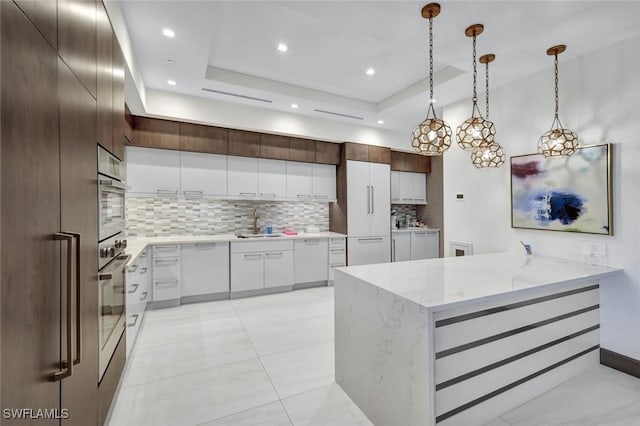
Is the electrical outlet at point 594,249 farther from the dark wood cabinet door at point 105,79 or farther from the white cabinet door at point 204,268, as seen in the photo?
the white cabinet door at point 204,268

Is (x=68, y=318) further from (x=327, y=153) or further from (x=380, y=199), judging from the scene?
(x=380, y=199)

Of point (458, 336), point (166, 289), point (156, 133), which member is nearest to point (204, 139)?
point (156, 133)

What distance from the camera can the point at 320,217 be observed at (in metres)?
5.61

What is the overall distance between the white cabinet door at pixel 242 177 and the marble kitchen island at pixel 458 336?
2.80 meters

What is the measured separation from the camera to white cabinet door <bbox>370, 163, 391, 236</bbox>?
540 cm

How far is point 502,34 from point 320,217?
12.6 feet

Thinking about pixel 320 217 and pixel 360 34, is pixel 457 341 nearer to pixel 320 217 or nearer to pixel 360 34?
pixel 360 34

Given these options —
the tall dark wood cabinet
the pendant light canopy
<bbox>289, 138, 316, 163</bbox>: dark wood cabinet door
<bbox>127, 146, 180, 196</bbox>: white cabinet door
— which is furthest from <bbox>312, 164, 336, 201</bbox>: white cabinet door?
the tall dark wood cabinet

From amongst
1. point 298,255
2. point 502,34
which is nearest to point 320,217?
point 298,255

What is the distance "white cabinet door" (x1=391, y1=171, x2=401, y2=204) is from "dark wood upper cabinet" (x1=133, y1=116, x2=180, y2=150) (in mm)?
4066

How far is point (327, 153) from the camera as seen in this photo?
5.23 metres

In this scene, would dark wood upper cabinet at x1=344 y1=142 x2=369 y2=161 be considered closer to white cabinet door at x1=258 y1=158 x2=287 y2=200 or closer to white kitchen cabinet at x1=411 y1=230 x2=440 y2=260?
white cabinet door at x1=258 y1=158 x2=287 y2=200

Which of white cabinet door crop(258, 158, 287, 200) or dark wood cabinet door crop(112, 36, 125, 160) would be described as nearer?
dark wood cabinet door crop(112, 36, 125, 160)

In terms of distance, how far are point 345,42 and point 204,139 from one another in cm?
246
